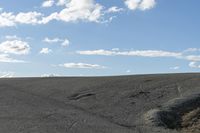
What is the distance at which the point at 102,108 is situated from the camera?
17406mm

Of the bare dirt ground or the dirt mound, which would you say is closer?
the bare dirt ground

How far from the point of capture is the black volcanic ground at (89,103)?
13820 mm

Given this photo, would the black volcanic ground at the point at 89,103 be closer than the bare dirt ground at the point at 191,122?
Answer: No

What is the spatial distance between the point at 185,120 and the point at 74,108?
4477 millimetres

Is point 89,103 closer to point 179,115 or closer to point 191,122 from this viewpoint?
point 179,115

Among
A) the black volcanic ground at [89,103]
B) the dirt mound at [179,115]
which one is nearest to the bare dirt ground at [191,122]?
the dirt mound at [179,115]

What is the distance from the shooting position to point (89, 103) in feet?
61.4

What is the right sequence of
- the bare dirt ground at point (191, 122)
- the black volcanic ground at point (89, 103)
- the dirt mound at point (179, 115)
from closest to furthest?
the bare dirt ground at point (191, 122) → the black volcanic ground at point (89, 103) → the dirt mound at point (179, 115)

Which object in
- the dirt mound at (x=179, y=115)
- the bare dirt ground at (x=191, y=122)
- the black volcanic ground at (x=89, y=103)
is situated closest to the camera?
the bare dirt ground at (x=191, y=122)

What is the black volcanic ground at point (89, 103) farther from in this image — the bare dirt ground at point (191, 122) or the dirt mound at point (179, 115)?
the bare dirt ground at point (191, 122)

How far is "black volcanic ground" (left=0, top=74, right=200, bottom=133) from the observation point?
1382cm

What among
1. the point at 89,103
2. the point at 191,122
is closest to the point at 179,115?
the point at 191,122

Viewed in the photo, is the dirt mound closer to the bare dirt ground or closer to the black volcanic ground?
the bare dirt ground

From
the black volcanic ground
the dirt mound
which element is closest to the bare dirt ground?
the dirt mound
